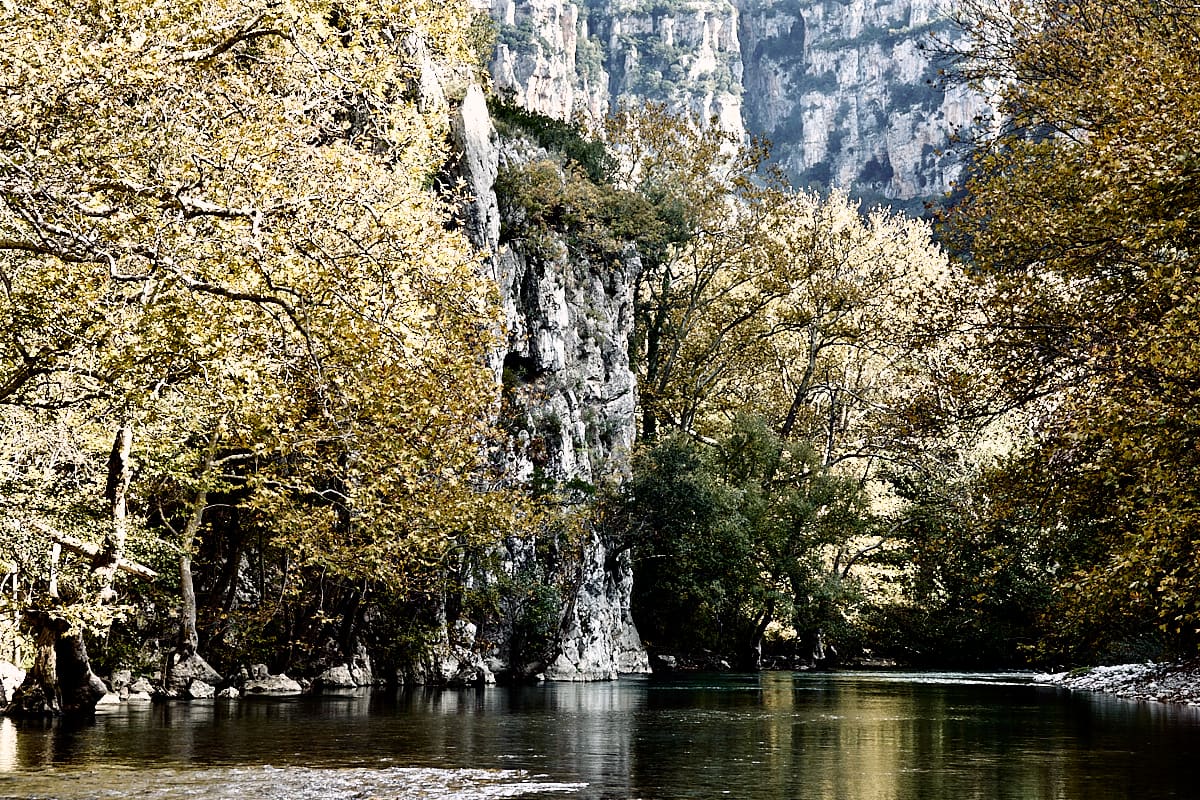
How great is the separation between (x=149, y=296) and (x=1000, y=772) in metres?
11.2

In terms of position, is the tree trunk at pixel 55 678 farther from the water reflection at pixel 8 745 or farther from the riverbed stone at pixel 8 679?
the water reflection at pixel 8 745

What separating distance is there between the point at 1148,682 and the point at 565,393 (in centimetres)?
2245

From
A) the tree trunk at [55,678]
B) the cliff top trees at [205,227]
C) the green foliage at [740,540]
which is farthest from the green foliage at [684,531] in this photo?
the tree trunk at [55,678]

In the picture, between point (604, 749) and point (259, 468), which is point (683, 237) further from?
point (604, 749)

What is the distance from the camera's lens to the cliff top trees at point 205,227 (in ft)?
42.7

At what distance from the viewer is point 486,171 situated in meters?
39.2

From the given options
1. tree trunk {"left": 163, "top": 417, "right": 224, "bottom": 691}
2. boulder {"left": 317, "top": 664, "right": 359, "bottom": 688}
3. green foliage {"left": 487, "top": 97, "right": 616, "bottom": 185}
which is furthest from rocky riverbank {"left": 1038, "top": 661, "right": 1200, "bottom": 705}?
green foliage {"left": 487, "top": 97, "right": 616, "bottom": 185}

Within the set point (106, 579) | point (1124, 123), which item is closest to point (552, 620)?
point (106, 579)

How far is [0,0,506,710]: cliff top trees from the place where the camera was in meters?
13.0

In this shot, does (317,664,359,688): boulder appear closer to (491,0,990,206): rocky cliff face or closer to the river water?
the river water

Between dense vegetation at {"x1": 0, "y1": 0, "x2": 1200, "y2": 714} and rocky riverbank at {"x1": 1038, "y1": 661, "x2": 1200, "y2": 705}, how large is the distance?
888 millimetres

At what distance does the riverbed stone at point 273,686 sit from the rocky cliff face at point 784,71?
354 ft

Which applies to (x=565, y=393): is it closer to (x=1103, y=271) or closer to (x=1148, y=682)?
(x=1148, y=682)

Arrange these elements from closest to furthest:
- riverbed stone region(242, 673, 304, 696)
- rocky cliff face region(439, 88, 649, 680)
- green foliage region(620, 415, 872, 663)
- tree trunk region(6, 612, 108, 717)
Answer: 1. tree trunk region(6, 612, 108, 717)
2. riverbed stone region(242, 673, 304, 696)
3. rocky cliff face region(439, 88, 649, 680)
4. green foliage region(620, 415, 872, 663)
